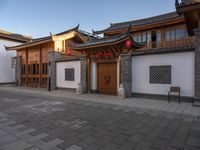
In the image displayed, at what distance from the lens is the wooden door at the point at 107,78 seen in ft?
31.1

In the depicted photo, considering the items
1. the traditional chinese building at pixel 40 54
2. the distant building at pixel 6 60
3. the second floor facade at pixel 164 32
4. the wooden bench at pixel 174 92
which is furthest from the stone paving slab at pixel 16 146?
the distant building at pixel 6 60

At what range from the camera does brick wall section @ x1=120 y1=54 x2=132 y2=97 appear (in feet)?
28.0

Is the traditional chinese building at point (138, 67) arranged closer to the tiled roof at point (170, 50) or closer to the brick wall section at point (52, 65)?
the tiled roof at point (170, 50)

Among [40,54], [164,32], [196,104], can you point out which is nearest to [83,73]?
[40,54]

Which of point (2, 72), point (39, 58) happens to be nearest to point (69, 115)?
point (39, 58)

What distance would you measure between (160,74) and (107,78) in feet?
11.1

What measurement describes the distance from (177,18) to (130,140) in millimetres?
12566

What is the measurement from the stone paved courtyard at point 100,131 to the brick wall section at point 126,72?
339 cm

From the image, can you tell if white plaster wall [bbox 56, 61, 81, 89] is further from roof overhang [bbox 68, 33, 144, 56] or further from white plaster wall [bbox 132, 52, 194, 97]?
white plaster wall [bbox 132, 52, 194, 97]

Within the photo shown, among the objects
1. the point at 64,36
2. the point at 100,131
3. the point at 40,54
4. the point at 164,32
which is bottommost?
the point at 100,131

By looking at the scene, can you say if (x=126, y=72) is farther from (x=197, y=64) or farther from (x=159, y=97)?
(x=197, y=64)

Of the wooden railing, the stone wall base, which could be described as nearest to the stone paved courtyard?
the stone wall base

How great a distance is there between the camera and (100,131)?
143 inches

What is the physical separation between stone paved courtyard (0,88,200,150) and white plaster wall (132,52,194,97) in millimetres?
2521
